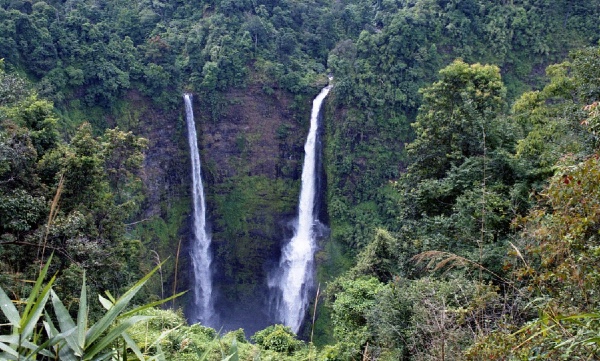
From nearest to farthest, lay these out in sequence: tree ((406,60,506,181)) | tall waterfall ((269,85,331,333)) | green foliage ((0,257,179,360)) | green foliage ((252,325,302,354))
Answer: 1. green foliage ((0,257,179,360))
2. tree ((406,60,506,181))
3. green foliage ((252,325,302,354))
4. tall waterfall ((269,85,331,333))

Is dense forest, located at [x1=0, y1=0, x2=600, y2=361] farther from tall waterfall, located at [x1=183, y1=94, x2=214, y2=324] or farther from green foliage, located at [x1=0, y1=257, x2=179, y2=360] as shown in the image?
green foliage, located at [x1=0, y1=257, x2=179, y2=360]

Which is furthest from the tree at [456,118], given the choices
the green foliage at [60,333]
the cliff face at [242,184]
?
the cliff face at [242,184]

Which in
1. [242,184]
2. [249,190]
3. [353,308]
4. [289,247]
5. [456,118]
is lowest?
[353,308]

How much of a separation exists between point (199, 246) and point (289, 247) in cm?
461

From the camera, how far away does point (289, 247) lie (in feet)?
78.3

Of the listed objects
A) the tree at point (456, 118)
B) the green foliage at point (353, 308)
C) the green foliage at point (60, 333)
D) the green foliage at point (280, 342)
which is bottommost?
the green foliage at point (280, 342)

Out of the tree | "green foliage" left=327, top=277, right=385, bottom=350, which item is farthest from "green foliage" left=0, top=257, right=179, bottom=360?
the tree

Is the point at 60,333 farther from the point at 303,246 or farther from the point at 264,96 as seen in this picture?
the point at 264,96

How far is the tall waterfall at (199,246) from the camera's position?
2323cm

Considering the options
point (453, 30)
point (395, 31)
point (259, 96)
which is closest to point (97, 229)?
point (259, 96)

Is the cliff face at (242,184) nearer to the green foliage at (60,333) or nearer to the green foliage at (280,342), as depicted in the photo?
the green foliage at (280,342)

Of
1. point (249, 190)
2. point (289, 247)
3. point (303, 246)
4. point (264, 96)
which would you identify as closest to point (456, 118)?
point (303, 246)

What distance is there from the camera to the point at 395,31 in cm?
2206

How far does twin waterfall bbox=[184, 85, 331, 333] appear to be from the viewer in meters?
23.1
